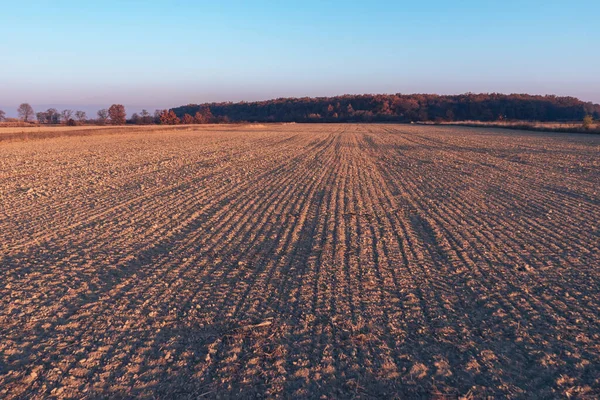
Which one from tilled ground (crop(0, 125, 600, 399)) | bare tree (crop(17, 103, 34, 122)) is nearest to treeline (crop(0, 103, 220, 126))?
bare tree (crop(17, 103, 34, 122))

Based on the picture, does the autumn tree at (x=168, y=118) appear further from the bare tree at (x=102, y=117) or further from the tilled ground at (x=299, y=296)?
the tilled ground at (x=299, y=296)

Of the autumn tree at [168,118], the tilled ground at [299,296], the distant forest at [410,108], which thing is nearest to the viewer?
the tilled ground at [299,296]

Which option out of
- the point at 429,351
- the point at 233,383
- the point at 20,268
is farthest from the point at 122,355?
the point at 20,268

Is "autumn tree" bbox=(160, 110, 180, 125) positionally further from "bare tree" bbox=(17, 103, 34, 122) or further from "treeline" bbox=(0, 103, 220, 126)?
"bare tree" bbox=(17, 103, 34, 122)

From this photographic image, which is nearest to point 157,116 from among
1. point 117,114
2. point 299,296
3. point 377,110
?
point 117,114

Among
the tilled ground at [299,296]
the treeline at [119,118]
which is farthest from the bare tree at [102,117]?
the tilled ground at [299,296]

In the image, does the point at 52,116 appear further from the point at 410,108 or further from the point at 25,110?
the point at 410,108

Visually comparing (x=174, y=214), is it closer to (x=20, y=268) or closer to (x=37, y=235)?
(x=37, y=235)
